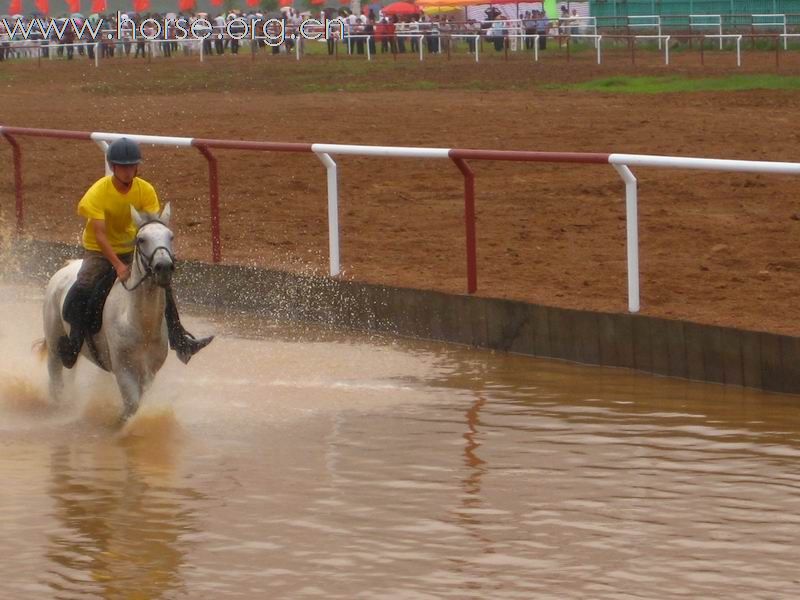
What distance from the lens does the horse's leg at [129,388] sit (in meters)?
10.1

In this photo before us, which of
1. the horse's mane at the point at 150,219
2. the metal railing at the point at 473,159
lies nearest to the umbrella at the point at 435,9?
the metal railing at the point at 473,159

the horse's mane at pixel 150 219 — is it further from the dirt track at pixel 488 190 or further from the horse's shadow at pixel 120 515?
the dirt track at pixel 488 190

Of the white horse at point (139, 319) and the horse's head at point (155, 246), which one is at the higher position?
the horse's head at point (155, 246)

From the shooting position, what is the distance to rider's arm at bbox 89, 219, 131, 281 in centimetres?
995

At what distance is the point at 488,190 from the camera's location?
1902 cm

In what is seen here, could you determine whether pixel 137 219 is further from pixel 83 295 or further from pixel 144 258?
pixel 83 295

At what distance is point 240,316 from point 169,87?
23.6 meters

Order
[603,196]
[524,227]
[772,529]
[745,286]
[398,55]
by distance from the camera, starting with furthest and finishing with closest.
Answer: [398,55]
[603,196]
[524,227]
[745,286]
[772,529]

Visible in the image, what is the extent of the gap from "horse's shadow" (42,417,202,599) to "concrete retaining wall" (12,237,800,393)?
9.51 feet

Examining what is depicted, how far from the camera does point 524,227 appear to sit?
54.2 feet

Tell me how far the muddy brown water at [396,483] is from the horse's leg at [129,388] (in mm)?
133

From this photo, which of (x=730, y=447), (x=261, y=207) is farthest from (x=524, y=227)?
(x=730, y=447)

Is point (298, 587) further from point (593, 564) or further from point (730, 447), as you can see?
point (730, 447)

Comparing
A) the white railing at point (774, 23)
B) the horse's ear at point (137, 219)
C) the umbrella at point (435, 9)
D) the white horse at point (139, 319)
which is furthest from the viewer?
the umbrella at point (435, 9)
